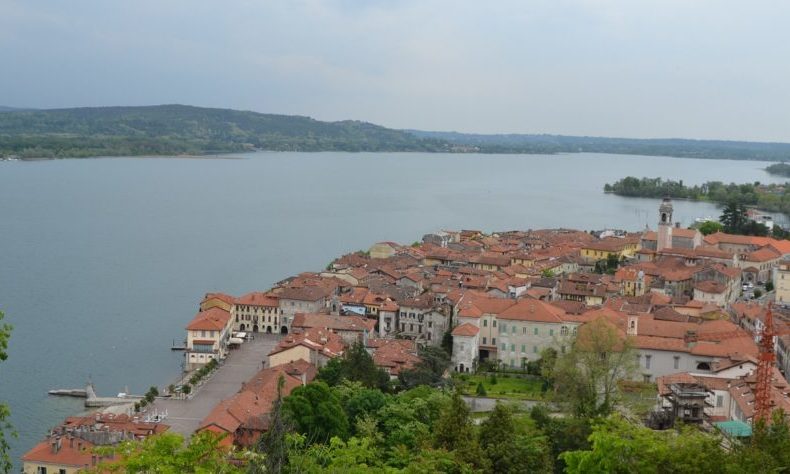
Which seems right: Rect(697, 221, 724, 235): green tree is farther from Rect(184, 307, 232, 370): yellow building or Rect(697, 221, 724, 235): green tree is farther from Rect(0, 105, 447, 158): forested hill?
Rect(0, 105, 447, 158): forested hill

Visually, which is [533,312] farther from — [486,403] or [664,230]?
[664,230]

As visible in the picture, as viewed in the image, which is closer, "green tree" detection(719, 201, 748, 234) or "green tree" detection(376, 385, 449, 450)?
"green tree" detection(376, 385, 449, 450)

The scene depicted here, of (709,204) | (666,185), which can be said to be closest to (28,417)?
(709,204)

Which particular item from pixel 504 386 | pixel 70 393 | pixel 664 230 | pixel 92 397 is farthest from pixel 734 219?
pixel 70 393

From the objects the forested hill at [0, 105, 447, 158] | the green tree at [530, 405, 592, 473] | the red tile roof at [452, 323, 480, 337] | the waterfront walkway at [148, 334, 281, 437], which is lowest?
the waterfront walkway at [148, 334, 281, 437]

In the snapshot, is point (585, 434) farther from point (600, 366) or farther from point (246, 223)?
point (246, 223)

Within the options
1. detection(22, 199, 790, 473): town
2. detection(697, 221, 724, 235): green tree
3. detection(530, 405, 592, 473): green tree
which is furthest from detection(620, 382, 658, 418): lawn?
detection(697, 221, 724, 235): green tree

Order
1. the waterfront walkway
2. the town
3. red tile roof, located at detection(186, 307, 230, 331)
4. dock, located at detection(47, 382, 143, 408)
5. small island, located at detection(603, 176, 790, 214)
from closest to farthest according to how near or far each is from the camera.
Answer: the town < the waterfront walkway < dock, located at detection(47, 382, 143, 408) < red tile roof, located at detection(186, 307, 230, 331) < small island, located at detection(603, 176, 790, 214)
